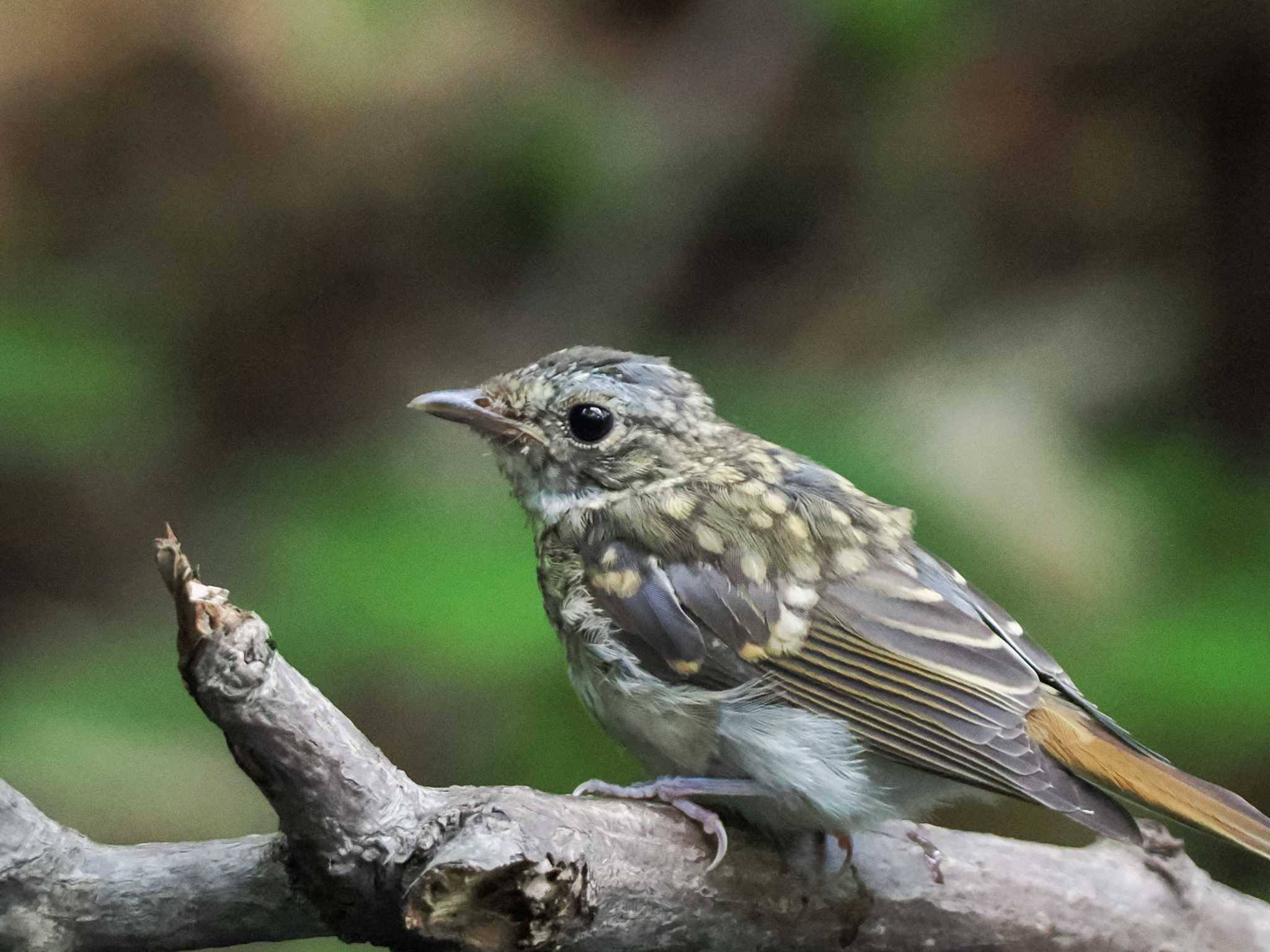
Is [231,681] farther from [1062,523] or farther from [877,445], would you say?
[1062,523]

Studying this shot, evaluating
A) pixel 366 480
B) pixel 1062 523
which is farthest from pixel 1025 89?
pixel 366 480

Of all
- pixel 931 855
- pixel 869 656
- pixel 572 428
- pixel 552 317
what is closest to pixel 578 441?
pixel 572 428

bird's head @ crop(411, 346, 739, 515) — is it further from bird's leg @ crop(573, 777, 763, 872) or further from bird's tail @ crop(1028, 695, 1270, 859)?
bird's tail @ crop(1028, 695, 1270, 859)

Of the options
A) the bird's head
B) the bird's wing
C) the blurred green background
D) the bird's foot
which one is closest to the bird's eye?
the bird's head

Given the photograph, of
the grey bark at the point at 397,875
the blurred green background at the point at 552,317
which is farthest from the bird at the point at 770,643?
the blurred green background at the point at 552,317

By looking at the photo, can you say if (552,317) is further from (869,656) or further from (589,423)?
(869,656)

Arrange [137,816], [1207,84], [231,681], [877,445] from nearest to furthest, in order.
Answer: [231,681] → [137,816] → [877,445] → [1207,84]

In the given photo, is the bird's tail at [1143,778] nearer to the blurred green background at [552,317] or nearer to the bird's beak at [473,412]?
the bird's beak at [473,412]
